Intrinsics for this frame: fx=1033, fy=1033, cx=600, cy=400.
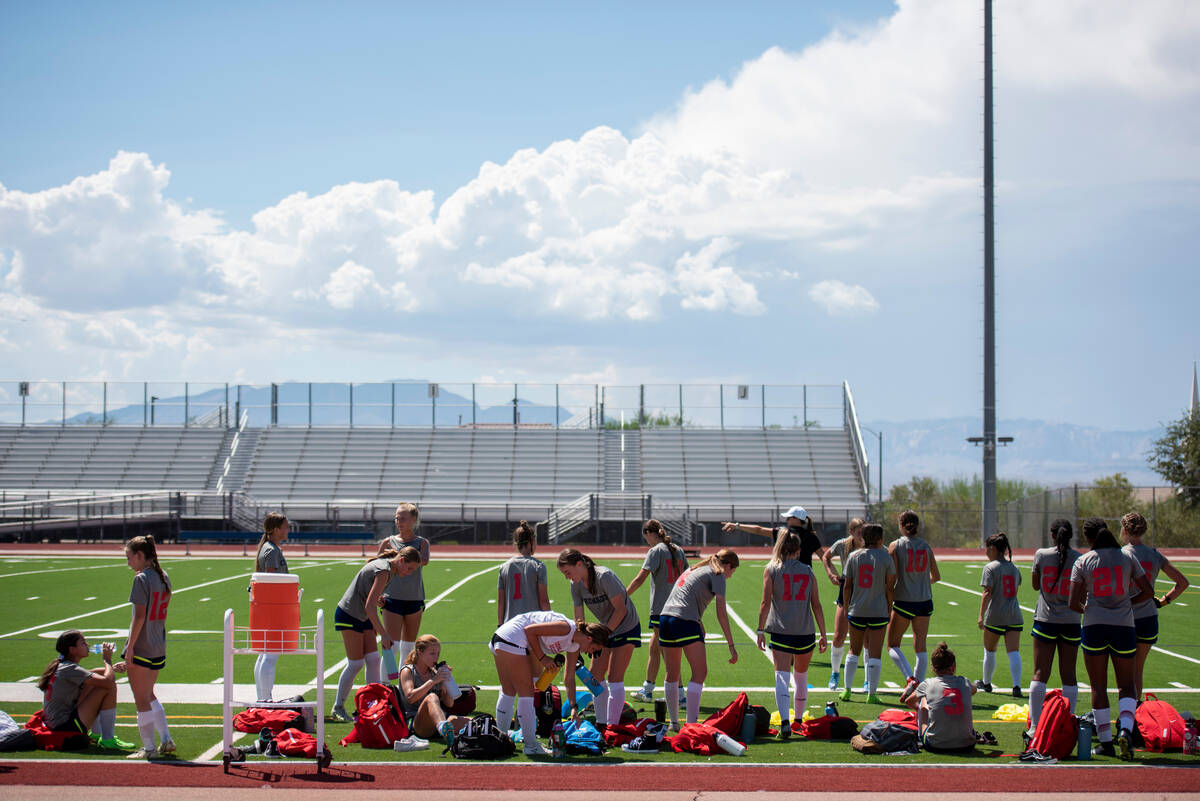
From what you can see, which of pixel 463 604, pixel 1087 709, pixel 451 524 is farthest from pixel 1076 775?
pixel 451 524

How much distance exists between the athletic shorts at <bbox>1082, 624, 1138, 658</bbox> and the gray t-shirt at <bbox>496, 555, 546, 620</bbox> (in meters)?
4.72

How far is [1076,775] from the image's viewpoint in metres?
7.88

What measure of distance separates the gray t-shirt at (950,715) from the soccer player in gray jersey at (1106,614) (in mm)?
1062

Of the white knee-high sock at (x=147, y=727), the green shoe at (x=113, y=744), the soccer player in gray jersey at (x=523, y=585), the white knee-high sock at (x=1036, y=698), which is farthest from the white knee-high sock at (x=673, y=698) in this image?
the green shoe at (x=113, y=744)

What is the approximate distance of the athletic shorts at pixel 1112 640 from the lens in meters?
8.64

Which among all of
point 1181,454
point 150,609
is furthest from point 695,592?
point 1181,454

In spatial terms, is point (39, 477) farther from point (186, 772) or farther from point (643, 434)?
point (186, 772)

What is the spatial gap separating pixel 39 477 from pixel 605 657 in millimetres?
48435

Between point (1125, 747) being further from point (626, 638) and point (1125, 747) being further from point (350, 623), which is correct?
point (350, 623)

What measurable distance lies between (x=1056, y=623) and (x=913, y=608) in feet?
5.33

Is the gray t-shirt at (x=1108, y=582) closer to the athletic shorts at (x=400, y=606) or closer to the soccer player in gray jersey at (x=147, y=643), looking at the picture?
the athletic shorts at (x=400, y=606)

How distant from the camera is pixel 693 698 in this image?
9102 mm

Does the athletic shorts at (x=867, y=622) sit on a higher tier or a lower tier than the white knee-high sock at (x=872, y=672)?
higher

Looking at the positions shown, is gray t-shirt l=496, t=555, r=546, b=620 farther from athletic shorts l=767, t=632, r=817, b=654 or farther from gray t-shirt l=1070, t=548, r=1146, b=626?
gray t-shirt l=1070, t=548, r=1146, b=626
